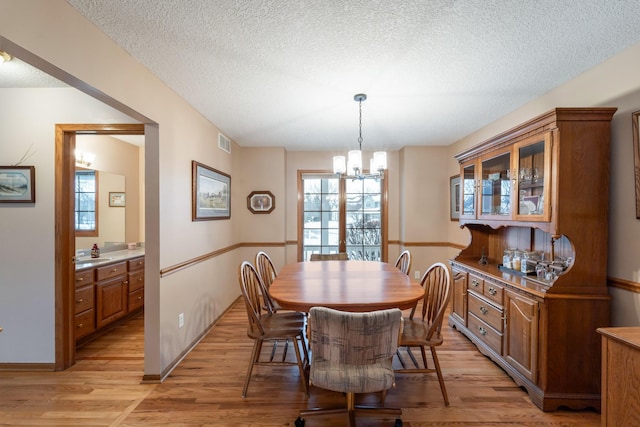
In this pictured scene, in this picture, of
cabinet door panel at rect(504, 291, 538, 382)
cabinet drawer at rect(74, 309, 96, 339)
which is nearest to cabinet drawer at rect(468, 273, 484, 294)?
cabinet door panel at rect(504, 291, 538, 382)

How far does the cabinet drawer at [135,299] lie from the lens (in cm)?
330

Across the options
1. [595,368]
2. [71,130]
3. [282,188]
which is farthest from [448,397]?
[71,130]

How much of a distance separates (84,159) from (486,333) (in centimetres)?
480

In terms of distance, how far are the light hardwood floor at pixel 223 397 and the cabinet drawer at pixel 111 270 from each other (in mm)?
744

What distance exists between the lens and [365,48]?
1758 millimetres

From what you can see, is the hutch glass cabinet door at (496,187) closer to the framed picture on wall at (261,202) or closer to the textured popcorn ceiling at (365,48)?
the textured popcorn ceiling at (365,48)

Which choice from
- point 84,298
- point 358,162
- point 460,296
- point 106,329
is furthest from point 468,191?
point 106,329

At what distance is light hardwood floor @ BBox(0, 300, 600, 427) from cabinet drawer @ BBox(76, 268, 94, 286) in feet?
2.20

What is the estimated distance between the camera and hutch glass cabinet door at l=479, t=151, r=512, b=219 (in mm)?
2359

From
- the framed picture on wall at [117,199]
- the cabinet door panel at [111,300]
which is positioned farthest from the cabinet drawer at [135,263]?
the framed picture on wall at [117,199]

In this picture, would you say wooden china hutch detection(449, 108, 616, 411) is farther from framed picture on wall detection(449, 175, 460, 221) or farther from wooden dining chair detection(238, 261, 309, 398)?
framed picture on wall detection(449, 175, 460, 221)

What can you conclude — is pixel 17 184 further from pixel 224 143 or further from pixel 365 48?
pixel 365 48

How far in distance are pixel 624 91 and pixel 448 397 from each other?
243 centimetres

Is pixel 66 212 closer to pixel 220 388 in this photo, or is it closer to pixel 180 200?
pixel 180 200
